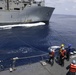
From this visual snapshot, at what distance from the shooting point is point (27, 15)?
68688mm

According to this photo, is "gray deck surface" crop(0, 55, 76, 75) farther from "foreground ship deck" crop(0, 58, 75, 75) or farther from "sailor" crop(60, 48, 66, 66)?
"sailor" crop(60, 48, 66, 66)

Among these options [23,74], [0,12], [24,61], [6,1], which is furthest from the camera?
[6,1]

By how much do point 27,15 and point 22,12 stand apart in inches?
90.9

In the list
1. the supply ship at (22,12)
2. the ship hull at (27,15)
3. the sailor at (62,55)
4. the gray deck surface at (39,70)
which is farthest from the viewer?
the supply ship at (22,12)

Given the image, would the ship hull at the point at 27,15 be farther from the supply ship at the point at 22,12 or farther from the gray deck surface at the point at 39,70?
the gray deck surface at the point at 39,70

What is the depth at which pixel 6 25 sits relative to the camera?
65.0 m

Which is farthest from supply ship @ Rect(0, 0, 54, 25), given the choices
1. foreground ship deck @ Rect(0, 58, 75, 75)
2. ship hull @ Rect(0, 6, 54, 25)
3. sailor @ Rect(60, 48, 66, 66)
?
sailor @ Rect(60, 48, 66, 66)

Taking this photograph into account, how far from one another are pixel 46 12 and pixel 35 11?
5429 millimetres

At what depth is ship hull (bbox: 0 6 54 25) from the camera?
65.6m

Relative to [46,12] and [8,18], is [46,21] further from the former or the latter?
[8,18]

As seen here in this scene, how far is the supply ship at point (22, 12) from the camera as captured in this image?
65812 millimetres

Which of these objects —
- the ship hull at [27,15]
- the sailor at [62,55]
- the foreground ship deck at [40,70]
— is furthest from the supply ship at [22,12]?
the sailor at [62,55]

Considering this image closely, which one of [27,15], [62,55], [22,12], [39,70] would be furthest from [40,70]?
[27,15]

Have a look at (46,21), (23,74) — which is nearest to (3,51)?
(23,74)
